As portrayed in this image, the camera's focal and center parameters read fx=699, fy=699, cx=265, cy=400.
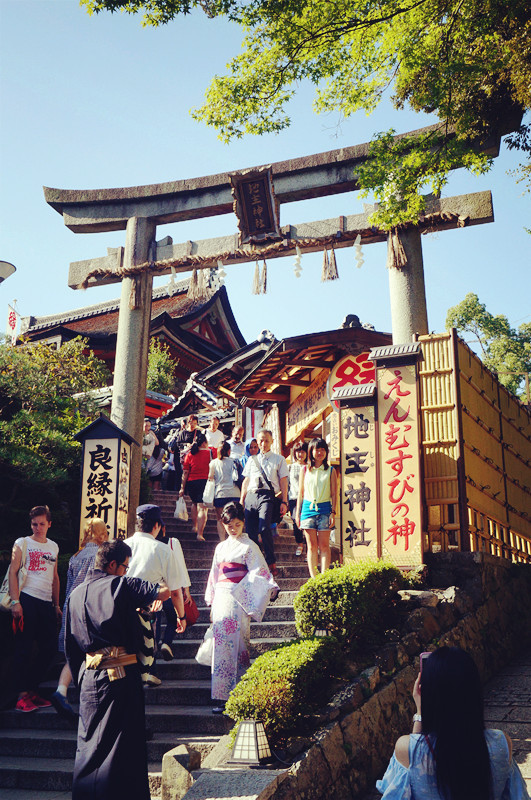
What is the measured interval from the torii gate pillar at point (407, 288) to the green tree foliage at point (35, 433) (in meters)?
5.82

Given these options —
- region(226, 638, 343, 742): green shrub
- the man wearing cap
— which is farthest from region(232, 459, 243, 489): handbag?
region(226, 638, 343, 742): green shrub

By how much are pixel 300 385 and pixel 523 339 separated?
70.1 ft

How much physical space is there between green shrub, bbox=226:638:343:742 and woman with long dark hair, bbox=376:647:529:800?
101 inches

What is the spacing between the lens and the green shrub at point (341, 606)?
6.50 m

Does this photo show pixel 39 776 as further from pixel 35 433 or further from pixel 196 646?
pixel 35 433

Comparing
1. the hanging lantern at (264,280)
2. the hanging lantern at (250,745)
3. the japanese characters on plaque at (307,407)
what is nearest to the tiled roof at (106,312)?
the japanese characters on plaque at (307,407)

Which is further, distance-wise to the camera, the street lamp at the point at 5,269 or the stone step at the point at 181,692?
the street lamp at the point at 5,269

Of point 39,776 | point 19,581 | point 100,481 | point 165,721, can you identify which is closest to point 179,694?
point 165,721

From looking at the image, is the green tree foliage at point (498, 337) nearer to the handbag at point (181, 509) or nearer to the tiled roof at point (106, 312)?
the tiled roof at point (106, 312)

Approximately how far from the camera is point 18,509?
35.7 feet

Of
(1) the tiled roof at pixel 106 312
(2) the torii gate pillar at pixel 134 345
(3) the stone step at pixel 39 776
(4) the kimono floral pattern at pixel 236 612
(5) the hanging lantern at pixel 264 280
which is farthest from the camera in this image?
(1) the tiled roof at pixel 106 312

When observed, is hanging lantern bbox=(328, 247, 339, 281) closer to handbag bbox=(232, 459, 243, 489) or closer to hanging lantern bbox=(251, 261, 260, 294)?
hanging lantern bbox=(251, 261, 260, 294)

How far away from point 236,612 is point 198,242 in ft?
27.4

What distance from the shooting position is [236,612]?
6.57m
